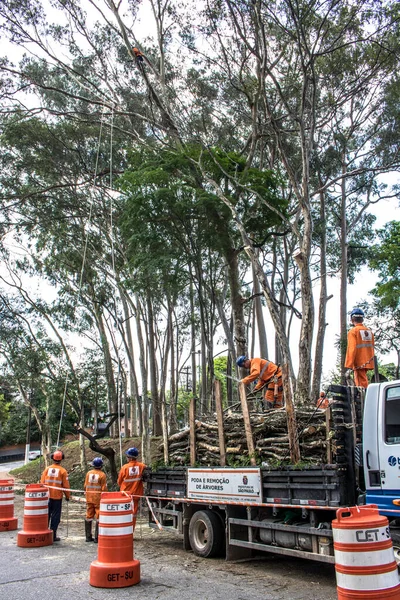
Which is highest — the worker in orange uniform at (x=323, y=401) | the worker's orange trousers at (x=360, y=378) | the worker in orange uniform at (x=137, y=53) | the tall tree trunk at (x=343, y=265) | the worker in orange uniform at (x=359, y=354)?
the worker in orange uniform at (x=137, y=53)

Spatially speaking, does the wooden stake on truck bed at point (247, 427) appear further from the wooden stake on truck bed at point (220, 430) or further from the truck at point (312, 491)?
the wooden stake on truck bed at point (220, 430)

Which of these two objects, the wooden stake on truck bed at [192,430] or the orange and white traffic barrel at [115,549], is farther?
the wooden stake on truck bed at [192,430]

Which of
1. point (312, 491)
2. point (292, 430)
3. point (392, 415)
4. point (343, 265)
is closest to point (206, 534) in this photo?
point (292, 430)

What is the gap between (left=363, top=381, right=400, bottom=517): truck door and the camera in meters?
6.29

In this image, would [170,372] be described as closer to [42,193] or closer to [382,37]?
[42,193]

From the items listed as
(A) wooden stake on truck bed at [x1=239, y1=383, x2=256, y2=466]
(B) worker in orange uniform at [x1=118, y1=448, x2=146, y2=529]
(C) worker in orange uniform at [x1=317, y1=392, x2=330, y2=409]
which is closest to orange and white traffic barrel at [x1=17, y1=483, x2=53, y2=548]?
(B) worker in orange uniform at [x1=118, y1=448, x2=146, y2=529]

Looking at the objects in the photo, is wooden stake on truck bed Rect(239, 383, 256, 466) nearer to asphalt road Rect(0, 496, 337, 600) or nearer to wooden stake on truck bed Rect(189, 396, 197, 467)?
wooden stake on truck bed Rect(189, 396, 197, 467)

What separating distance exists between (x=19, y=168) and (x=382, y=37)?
14444 millimetres

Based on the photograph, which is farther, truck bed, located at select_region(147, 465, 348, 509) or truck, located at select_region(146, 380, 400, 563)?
truck bed, located at select_region(147, 465, 348, 509)

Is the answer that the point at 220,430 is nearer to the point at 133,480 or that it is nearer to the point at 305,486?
the point at 305,486

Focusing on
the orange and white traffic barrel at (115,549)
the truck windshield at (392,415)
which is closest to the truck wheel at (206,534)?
the orange and white traffic barrel at (115,549)

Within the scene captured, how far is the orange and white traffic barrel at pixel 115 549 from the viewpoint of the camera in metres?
6.96

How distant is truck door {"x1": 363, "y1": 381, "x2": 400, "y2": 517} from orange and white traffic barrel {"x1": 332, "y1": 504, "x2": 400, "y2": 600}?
5.30 feet

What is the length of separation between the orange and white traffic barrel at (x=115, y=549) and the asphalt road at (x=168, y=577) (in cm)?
11
